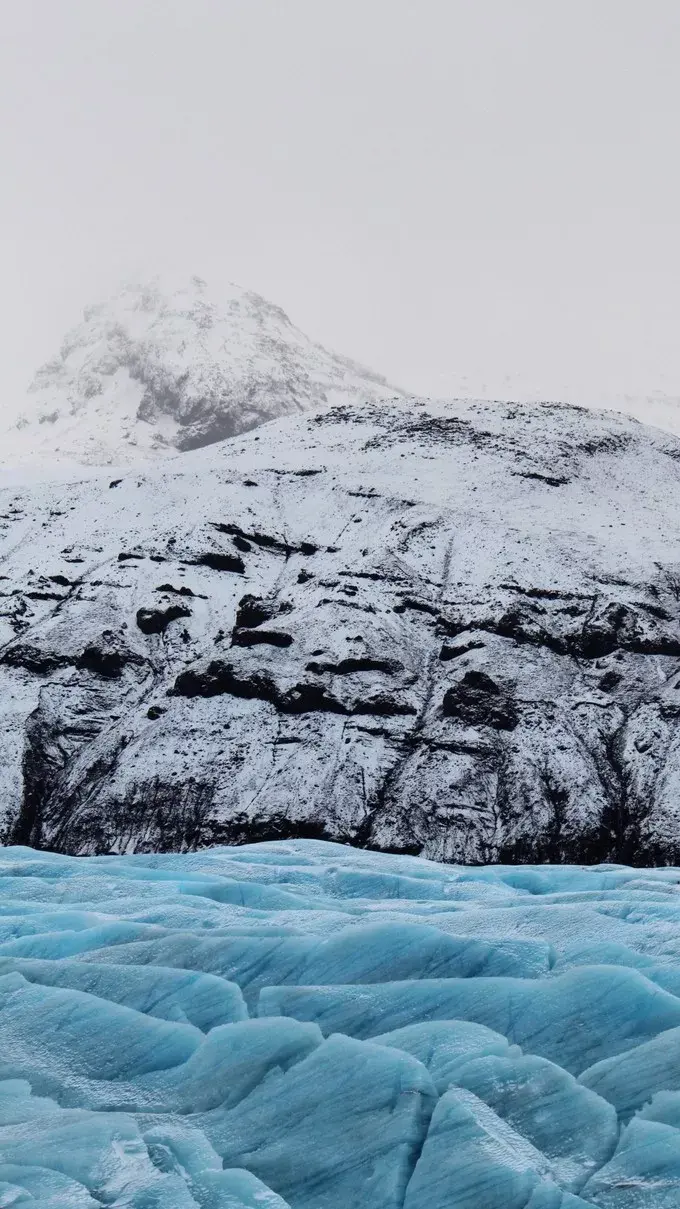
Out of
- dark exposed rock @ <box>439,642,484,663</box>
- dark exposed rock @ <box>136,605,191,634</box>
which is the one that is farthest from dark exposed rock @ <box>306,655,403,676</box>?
dark exposed rock @ <box>136,605,191,634</box>

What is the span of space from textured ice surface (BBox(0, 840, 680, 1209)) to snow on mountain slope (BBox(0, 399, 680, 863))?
29541 millimetres

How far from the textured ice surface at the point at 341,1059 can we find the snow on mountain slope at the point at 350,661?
29.5m

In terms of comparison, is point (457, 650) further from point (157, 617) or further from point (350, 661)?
point (157, 617)

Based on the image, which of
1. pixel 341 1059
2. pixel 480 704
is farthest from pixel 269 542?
pixel 341 1059

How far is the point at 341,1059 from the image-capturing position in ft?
36.2

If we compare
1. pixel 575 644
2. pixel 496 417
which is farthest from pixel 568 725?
pixel 496 417

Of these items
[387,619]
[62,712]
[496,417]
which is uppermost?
[496,417]

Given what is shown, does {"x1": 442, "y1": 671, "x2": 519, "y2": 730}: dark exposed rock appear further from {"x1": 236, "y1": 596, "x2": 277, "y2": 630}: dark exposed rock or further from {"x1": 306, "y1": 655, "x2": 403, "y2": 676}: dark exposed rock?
{"x1": 236, "y1": 596, "x2": 277, "y2": 630}: dark exposed rock

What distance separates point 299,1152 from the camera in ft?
33.2

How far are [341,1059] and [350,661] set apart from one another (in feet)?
146

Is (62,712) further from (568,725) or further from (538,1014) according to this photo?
(538,1014)

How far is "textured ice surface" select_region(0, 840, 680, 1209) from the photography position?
9414mm

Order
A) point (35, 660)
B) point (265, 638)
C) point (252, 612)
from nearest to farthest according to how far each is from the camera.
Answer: point (265, 638), point (35, 660), point (252, 612)

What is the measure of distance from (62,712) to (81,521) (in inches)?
1023
